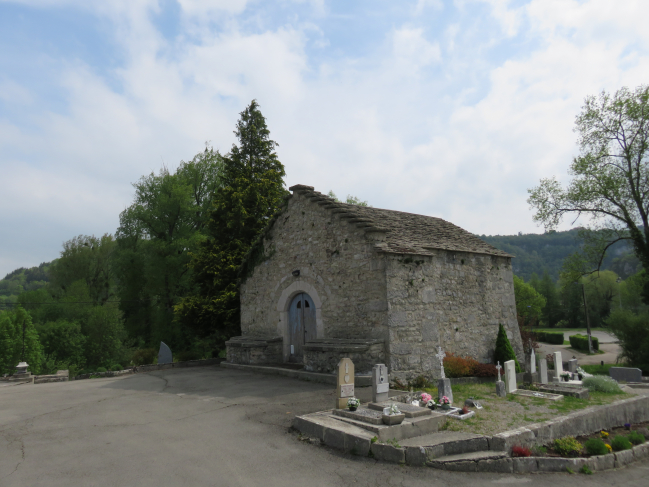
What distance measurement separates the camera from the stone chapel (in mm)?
10766

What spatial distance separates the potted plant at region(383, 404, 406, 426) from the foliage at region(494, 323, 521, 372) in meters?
8.83

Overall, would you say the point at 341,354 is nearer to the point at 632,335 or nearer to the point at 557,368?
the point at 557,368

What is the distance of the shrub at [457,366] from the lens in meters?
11.4

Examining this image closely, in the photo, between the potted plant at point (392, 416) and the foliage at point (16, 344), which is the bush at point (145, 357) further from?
the potted plant at point (392, 416)

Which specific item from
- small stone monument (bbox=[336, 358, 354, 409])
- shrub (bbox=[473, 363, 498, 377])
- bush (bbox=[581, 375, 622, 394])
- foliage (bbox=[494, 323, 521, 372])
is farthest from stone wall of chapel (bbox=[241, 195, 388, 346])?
bush (bbox=[581, 375, 622, 394])

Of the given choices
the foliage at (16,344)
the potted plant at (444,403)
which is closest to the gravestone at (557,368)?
the potted plant at (444,403)

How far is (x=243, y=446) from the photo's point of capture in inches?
236

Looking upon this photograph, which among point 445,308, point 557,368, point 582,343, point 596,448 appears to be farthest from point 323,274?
point 582,343

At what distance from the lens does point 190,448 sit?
5.93 metres

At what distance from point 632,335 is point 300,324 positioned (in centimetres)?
1851

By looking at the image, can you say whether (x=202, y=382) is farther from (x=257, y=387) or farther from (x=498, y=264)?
(x=498, y=264)

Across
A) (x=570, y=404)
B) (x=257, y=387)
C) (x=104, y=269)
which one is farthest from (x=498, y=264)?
(x=104, y=269)

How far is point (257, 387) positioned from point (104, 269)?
96.9ft

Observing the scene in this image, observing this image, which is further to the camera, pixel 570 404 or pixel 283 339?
pixel 283 339
